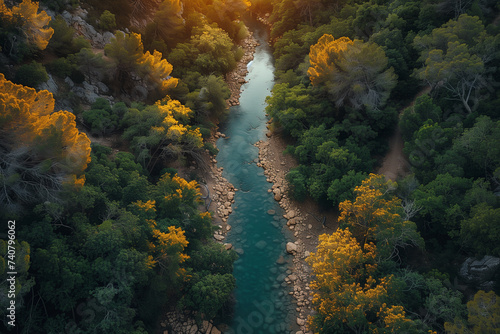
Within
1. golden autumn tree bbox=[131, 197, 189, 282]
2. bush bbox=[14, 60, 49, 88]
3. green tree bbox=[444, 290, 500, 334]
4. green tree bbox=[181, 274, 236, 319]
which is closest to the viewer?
Answer: green tree bbox=[444, 290, 500, 334]

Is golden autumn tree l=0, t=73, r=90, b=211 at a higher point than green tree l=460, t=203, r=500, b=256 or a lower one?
lower

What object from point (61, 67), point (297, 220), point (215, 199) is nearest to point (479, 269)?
point (297, 220)

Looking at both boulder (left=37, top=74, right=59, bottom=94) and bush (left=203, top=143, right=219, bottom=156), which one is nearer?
boulder (left=37, top=74, right=59, bottom=94)

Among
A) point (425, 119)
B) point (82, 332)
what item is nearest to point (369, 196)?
point (425, 119)

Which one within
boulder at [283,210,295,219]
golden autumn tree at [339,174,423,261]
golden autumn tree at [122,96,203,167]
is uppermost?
golden autumn tree at [339,174,423,261]

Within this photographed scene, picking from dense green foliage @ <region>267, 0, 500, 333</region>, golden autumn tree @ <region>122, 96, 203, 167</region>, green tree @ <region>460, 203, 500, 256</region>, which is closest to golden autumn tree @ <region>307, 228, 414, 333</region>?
dense green foliage @ <region>267, 0, 500, 333</region>

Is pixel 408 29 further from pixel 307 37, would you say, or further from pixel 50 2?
pixel 50 2

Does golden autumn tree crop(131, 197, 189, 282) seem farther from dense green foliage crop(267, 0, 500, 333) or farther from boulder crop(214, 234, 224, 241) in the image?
dense green foliage crop(267, 0, 500, 333)

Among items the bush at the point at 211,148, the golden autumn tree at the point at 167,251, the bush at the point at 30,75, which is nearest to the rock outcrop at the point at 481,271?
Result: the golden autumn tree at the point at 167,251

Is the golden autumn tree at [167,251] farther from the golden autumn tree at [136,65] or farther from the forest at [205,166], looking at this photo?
the golden autumn tree at [136,65]
